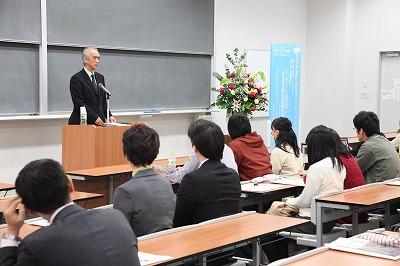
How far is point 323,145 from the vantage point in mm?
4699

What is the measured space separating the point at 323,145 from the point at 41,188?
298cm

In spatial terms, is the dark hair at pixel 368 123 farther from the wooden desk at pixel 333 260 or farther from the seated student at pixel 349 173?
the wooden desk at pixel 333 260

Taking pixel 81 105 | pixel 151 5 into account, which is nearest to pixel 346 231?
pixel 81 105

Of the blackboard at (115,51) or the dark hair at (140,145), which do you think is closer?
the dark hair at (140,145)

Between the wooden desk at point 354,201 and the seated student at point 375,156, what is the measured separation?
2.77 feet

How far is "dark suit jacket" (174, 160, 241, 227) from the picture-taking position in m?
3.58

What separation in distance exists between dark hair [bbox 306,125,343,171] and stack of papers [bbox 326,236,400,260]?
65.0 inches

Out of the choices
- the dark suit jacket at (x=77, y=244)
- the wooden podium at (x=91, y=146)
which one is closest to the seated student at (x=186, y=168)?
the wooden podium at (x=91, y=146)

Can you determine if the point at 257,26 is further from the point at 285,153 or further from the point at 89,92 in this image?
the point at 285,153

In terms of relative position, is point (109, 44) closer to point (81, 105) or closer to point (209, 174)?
point (81, 105)

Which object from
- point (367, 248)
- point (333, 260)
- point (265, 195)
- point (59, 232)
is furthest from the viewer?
point (265, 195)

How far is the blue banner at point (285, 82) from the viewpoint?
10.5 meters

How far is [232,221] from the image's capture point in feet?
11.9

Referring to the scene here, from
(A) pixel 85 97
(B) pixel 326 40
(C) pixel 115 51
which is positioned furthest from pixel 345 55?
(A) pixel 85 97
